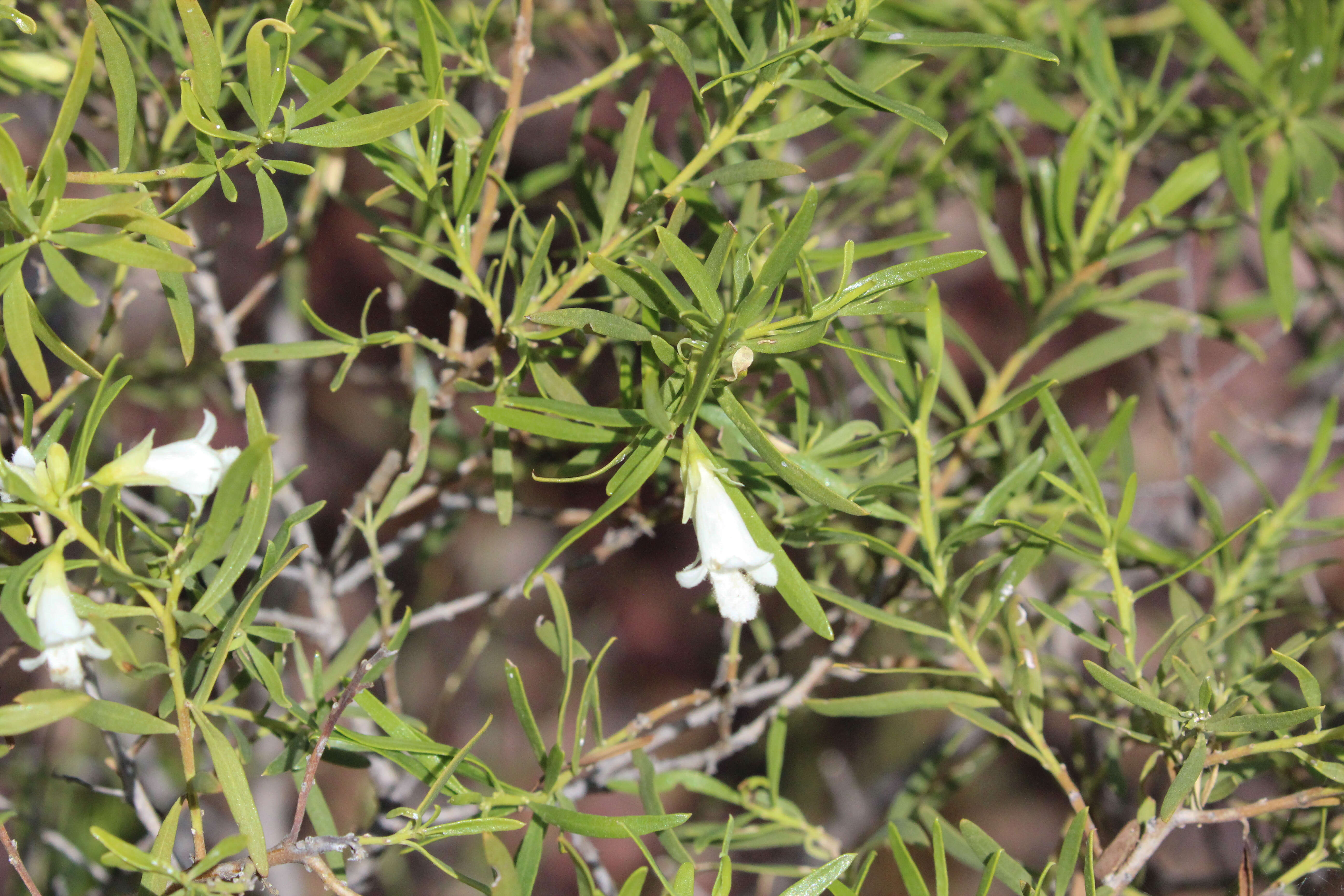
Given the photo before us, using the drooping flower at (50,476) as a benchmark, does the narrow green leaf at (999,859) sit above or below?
below

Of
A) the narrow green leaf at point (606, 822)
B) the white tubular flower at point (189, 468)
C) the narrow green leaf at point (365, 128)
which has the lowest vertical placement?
the narrow green leaf at point (606, 822)

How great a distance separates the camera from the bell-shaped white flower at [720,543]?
1.03 ft

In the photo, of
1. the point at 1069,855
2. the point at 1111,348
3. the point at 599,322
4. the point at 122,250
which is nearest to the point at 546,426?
the point at 599,322

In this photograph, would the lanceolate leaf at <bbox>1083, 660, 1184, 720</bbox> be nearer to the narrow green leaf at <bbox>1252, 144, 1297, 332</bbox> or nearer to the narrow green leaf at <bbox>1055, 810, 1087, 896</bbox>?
the narrow green leaf at <bbox>1055, 810, 1087, 896</bbox>

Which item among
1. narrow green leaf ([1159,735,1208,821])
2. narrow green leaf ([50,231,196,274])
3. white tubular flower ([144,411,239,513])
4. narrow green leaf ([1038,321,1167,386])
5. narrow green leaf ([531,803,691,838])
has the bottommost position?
narrow green leaf ([531,803,691,838])

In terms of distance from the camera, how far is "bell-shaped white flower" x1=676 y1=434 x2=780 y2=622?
314 millimetres

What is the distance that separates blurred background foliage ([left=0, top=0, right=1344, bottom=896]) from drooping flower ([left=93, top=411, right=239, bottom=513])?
1 cm

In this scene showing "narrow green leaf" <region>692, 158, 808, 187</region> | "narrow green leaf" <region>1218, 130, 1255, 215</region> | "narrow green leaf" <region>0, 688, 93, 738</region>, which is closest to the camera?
"narrow green leaf" <region>0, 688, 93, 738</region>

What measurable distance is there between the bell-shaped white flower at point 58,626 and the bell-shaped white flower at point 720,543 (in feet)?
0.63

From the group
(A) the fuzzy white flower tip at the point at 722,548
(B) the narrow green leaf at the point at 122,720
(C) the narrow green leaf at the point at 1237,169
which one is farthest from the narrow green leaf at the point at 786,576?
(C) the narrow green leaf at the point at 1237,169

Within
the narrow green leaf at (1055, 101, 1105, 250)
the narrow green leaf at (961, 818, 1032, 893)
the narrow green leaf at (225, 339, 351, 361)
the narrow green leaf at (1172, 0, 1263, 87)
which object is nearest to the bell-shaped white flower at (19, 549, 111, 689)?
the narrow green leaf at (225, 339, 351, 361)

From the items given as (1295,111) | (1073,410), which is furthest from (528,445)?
(1073,410)

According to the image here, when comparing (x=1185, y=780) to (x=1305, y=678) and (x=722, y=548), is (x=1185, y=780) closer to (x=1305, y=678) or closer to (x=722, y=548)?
(x=1305, y=678)

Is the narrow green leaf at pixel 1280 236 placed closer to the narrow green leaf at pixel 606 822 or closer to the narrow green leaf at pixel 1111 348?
the narrow green leaf at pixel 1111 348
